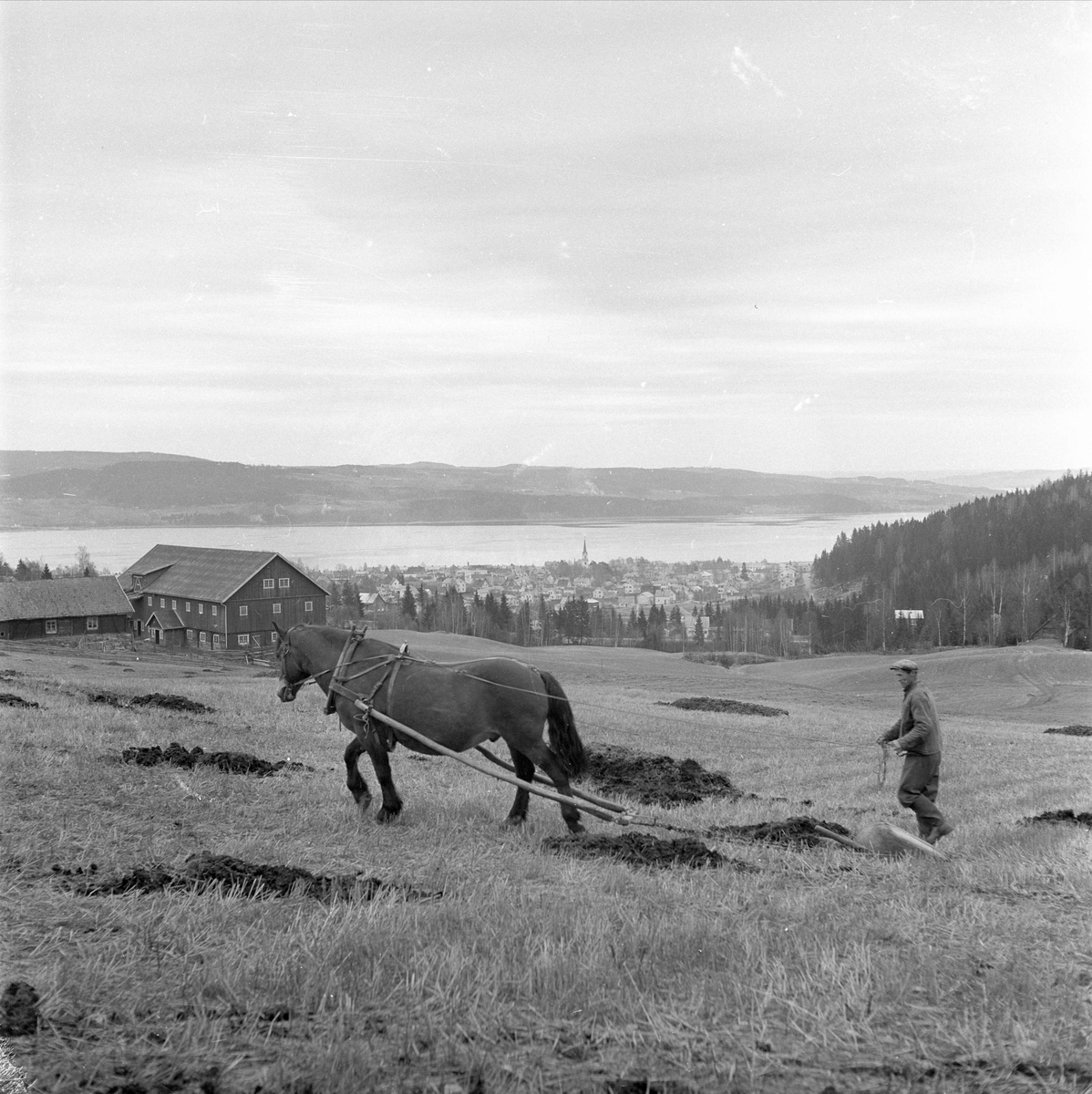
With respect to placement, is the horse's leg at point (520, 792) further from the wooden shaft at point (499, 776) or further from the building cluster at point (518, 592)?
the building cluster at point (518, 592)

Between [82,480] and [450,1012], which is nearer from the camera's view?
[450,1012]

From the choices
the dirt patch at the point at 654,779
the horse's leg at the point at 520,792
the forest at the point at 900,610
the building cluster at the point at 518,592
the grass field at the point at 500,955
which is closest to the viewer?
the grass field at the point at 500,955

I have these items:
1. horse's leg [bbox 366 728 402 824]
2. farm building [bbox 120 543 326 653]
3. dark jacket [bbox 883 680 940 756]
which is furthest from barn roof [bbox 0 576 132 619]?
dark jacket [bbox 883 680 940 756]

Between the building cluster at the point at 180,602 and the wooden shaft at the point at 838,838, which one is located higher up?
the wooden shaft at the point at 838,838

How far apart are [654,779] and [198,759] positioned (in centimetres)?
796

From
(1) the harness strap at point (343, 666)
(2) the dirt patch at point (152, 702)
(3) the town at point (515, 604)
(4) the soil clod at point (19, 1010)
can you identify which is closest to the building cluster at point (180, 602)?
(3) the town at point (515, 604)

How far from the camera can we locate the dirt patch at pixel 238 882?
6.80m

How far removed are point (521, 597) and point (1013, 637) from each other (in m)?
82.7

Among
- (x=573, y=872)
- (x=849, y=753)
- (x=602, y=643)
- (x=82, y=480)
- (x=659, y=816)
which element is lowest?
(x=602, y=643)

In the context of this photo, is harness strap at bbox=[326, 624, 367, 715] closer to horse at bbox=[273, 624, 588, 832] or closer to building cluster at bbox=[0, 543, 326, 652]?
horse at bbox=[273, 624, 588, 832]

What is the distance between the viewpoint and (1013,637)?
125 m

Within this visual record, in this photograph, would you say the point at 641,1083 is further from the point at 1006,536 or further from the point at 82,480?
the point at 82,480

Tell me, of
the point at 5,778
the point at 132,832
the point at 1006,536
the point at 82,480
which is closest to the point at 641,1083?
the point at 132,832

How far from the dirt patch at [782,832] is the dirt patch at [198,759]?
20.7 ft
